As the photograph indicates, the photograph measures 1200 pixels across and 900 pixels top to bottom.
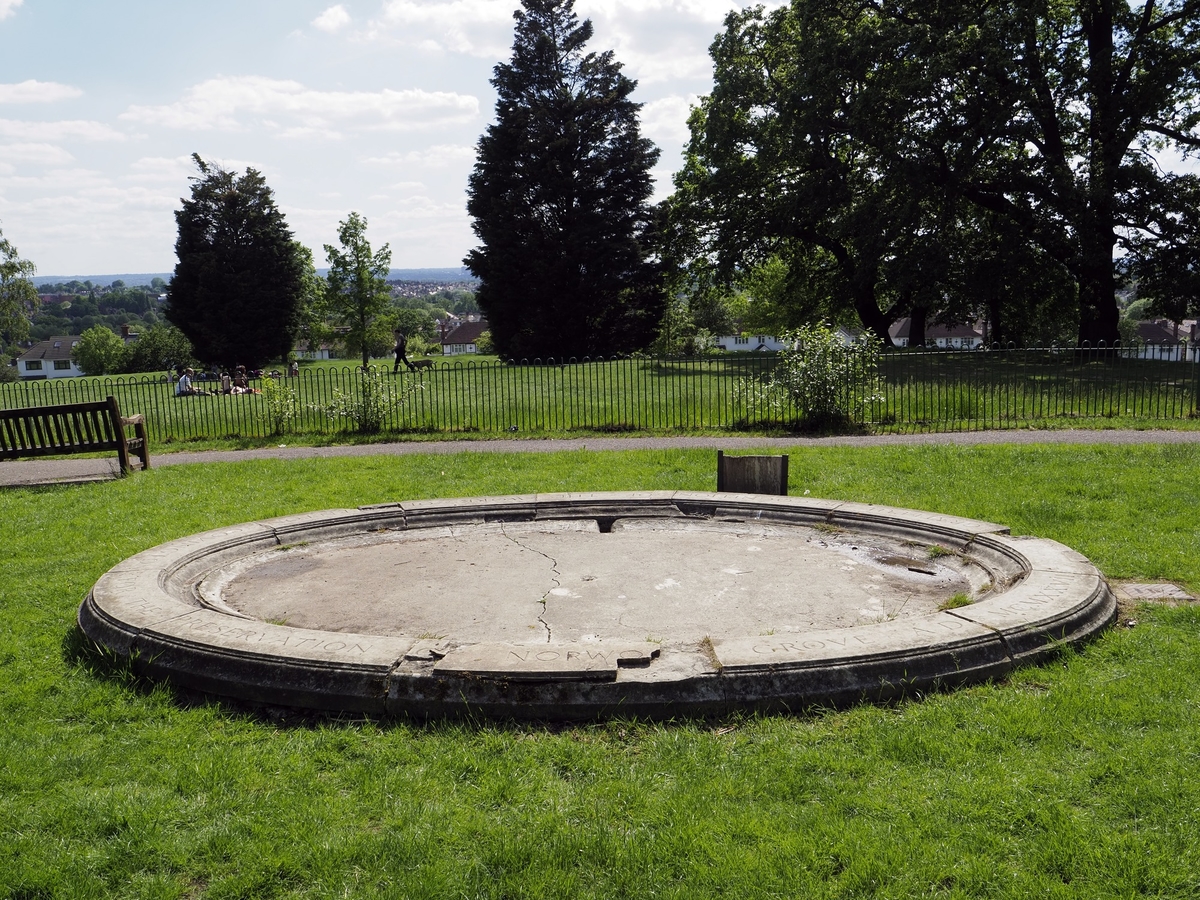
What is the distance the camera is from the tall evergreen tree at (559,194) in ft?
117

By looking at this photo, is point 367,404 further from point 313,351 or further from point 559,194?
point 313,351

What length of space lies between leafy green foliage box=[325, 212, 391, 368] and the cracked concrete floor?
3944 centimetres

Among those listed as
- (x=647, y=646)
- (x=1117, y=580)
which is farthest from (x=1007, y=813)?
(x=1117, y=580)

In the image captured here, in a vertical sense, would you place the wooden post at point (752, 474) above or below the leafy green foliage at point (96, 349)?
below

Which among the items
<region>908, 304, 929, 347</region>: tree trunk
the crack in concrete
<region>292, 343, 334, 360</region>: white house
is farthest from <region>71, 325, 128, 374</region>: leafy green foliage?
the crack in concrete

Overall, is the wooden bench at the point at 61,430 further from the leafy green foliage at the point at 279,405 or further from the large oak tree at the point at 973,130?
the large oak tree at the point at 973,130

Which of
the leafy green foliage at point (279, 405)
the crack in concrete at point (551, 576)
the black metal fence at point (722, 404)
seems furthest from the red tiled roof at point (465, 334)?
the crack in concrete at point (551, 576)

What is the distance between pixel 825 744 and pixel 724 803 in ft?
2.21

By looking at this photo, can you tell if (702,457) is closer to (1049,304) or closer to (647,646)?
(647,646)

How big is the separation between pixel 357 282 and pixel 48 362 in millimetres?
98320

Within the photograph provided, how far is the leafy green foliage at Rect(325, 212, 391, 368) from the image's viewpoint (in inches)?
1786

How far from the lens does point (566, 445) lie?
1421 centimetres

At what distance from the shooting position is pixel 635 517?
26.3 ft

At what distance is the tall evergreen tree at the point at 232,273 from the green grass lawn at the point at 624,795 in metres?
41.9
